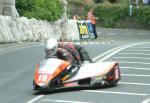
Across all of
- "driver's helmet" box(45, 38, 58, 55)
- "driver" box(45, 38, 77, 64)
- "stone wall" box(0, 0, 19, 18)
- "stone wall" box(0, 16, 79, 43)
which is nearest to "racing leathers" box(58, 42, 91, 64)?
"driver" box(45, 38, 77, 64)

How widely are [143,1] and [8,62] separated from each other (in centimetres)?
4352

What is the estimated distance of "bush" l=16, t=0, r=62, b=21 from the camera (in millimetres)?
35469

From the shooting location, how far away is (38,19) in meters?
35.1

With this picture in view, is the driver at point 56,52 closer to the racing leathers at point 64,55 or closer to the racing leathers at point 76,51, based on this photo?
the racing leathers at point 64,55

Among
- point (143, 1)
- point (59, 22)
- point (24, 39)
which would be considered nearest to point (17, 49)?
point (24, 39)

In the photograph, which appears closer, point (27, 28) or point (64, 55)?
point (64, 55)

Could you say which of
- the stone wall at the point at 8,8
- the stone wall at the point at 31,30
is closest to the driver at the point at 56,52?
the stone wall at the point at 31,30

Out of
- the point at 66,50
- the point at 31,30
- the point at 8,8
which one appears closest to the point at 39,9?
the point at 8,8

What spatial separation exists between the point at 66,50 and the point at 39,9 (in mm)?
22202

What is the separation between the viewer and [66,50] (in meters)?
14.3

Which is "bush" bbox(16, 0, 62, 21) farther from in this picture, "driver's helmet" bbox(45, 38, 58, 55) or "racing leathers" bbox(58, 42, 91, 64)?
"driver's helmet" bbox(45, 38, 58, 55)

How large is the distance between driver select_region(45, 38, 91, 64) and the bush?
20.4 metres

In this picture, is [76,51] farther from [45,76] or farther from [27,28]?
[27,28]

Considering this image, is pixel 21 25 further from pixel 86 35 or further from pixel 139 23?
pixel 139 23
